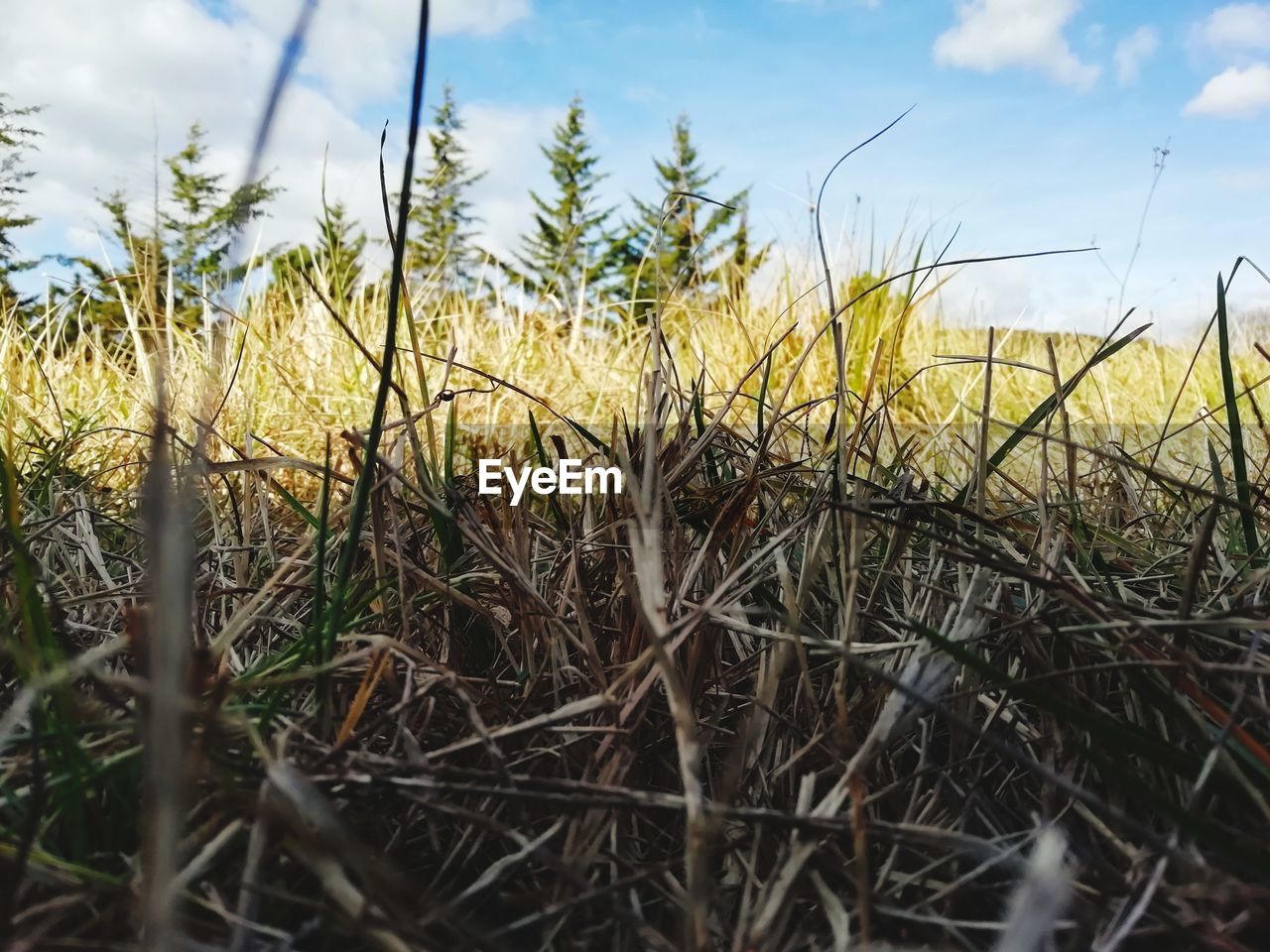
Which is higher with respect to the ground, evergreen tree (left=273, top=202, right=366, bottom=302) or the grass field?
evergreen tree (left=273, top=202, right=366, bottom=302)

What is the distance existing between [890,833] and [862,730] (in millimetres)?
186

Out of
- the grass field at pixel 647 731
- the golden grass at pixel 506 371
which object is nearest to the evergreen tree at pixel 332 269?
the golden grass at pixel 506 371

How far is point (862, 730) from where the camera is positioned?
22.5 inches

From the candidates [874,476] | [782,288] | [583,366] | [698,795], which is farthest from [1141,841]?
[782,288]

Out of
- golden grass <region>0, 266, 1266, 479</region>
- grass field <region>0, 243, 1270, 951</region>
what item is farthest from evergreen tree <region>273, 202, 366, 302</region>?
grass field <region>0, 243, 1270, 951</region>

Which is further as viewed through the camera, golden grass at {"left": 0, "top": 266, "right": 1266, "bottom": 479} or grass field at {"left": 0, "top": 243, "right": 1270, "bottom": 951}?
golden grass at {"left": 0, "top": 266, "right": 1266, "bottom": 479}

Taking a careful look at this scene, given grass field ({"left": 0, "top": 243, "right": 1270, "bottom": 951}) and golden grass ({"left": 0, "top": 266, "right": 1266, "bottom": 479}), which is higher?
golden grass ({"left": 0, "top": 266, "right": 1266, "bottom": 479})

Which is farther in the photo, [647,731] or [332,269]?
[332,269]

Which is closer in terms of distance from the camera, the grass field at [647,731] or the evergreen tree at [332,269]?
the grass field at [647,731]

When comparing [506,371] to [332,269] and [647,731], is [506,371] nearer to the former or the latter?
[332,269]

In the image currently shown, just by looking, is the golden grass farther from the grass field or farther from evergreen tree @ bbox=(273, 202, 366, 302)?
the grass field

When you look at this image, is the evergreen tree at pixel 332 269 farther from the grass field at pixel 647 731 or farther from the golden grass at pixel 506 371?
the grass field at pixel 647 731

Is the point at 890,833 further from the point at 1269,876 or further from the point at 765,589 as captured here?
the point at 765,589

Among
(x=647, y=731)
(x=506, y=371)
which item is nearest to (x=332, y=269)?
(x=506, y=371)
